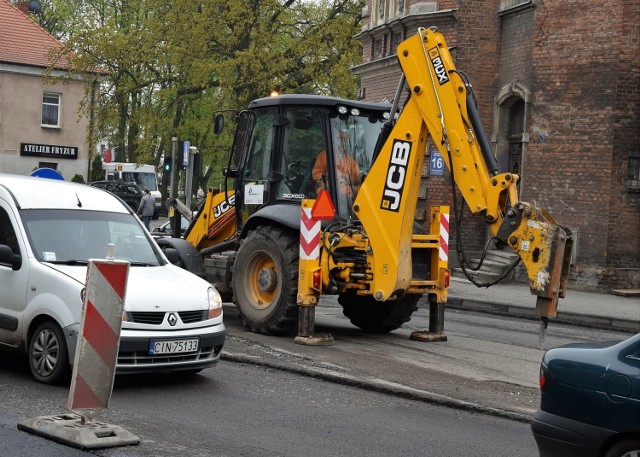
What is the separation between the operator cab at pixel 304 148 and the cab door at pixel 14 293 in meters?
4.39

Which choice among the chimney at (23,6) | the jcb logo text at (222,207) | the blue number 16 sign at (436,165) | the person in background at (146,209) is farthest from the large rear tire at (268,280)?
the chimney at (23,6)

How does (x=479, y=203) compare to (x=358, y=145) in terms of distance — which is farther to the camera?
(x=358, y=145)

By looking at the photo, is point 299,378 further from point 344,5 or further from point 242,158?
point 344,5

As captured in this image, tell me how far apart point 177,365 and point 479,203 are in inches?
170

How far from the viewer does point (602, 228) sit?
24703mm

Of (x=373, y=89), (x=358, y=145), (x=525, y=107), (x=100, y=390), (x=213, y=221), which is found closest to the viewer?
(x=100, y=390)

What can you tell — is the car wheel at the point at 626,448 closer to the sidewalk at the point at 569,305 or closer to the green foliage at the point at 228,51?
the sidewalk at the point at 569,305

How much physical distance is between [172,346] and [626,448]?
4654 millimetres

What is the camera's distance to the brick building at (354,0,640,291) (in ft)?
80.5

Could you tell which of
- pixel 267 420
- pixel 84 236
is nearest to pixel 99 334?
pixel 267 420

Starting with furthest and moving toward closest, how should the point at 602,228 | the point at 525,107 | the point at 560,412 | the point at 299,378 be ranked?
the point at 525,107, the point at 602,228, the point at 299,378, the point at 560,412

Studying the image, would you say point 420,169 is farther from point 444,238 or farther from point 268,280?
point 268,280

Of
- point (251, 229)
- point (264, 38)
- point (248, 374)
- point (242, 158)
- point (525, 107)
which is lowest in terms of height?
point (248, 374)

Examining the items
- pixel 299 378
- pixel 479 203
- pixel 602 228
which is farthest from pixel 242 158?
pixel 602 228
